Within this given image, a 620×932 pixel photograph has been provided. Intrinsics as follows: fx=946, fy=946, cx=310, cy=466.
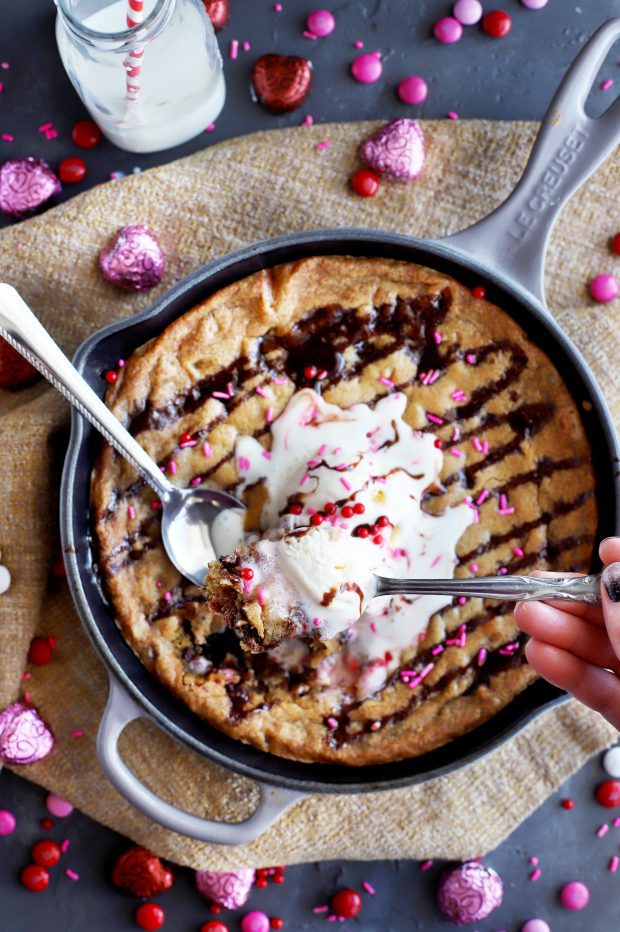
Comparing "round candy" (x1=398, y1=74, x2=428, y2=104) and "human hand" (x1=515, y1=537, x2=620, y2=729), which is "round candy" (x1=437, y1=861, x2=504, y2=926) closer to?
"human hand" (x1=515, y1=537, x2=620, y2=729)

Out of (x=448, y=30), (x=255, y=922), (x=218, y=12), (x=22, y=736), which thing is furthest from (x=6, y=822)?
(x=448, y=30)

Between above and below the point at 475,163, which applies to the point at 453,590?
below

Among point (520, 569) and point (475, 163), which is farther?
point (475, 163)

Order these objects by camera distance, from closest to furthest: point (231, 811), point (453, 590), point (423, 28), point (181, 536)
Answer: point (453, 590) < point (181, 536) < point (231, 811) < point (423, 28)

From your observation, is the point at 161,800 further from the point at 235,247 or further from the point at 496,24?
the point at 496,24

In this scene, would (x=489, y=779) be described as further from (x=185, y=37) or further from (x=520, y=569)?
(x=185, y=37)

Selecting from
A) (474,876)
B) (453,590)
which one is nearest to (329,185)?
(453,590)

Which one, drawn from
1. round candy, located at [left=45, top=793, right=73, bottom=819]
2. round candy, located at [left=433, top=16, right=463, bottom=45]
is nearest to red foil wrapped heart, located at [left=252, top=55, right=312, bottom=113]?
round candy, located at [left=433, top=16, right=463, bottom=45]

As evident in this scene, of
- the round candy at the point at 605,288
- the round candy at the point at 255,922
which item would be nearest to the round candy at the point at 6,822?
the round candy at the point at 255,922

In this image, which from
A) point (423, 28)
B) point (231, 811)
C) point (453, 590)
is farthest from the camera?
point (423, 28)
